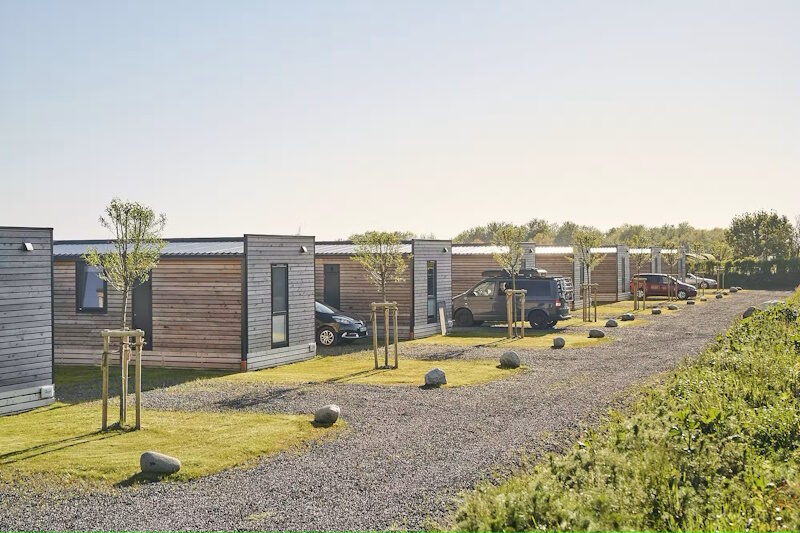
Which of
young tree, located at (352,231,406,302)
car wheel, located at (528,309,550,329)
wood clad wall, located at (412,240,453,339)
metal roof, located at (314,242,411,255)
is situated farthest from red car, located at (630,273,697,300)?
young tree, located at (352,231,406,302)

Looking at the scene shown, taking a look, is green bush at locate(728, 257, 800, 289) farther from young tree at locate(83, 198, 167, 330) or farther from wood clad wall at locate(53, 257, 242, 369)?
young tree at locate(83, 198, 167, 330)

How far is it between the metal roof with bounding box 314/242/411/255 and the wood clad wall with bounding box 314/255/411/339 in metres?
0.20

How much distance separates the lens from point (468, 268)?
33.5 metres

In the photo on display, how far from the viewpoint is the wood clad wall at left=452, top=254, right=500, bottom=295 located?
109 ft

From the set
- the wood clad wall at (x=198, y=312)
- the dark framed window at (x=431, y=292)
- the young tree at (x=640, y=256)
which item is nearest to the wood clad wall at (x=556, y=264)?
the young tree at (x=640, y=256)

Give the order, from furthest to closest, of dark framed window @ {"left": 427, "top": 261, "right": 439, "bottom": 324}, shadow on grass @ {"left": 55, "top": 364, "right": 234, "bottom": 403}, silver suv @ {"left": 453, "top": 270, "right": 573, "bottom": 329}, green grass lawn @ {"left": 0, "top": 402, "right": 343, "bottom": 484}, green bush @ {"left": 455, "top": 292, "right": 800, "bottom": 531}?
silver suv @ {"left": 453, "top": 270, "right": 573, "bottom": 329}
dark framed window @ {"left": 427, "top": 261, "right": 439, "bottom": 324}
shadow on grass @ {"left": 55, "top": 364, "right": 234, "bottom": 403}
green grass lawn @ {"left": 0, "top": 402, "right": 343, "bottom": 484}
green bush @ {"left": 455, "top": 292, "right": 800, "bottom": 531}

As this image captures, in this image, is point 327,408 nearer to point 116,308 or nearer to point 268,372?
point 268,372

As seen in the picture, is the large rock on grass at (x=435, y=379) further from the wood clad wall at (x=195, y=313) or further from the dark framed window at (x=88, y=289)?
the dark framed window at (x=88, y=289)

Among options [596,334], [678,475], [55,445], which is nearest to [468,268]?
[596,334]

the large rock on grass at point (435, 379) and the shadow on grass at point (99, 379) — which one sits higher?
Result: the large rock on grass at point (435, 379)

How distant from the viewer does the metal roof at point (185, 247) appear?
1911cm

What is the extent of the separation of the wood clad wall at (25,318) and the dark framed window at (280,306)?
591 centimetres

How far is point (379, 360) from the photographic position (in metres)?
20.0

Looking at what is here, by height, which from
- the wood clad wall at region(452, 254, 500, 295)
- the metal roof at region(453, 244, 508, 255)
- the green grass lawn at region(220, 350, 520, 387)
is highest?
the metal roof at region(453, 244, 508, 255)
